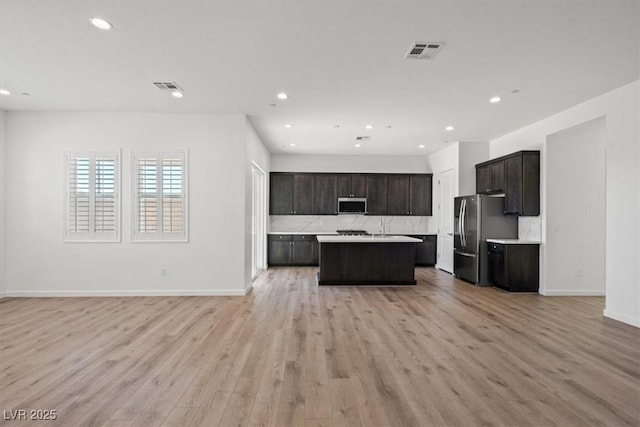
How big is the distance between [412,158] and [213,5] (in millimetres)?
7636

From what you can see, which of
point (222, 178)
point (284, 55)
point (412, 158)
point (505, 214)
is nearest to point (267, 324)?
point (222, 178)

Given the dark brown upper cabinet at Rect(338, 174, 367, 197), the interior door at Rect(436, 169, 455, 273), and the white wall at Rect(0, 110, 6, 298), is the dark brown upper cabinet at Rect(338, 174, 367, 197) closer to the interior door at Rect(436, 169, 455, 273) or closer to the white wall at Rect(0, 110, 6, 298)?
the interior door at Rect(436, 169, 455, 273)

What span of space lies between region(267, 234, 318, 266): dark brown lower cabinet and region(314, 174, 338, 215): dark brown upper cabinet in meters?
0.87

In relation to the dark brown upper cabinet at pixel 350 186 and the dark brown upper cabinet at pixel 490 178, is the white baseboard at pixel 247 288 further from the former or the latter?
the dark brown upper cabinet at pixel 490 178

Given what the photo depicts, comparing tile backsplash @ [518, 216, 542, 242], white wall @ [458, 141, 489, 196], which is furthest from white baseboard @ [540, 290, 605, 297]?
white wall @ [458, 141, 489, 196]

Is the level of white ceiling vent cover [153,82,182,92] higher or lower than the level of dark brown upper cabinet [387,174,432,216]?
higher

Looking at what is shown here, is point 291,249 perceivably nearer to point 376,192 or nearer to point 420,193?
point 376,192

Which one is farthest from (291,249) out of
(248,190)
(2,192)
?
(2,192)

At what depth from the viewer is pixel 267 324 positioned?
13.3 feet

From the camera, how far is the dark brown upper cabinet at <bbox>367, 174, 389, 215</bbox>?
30.4 feet

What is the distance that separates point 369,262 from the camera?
6496mm

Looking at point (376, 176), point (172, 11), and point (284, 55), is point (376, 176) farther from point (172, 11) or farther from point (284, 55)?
point (172, 11)

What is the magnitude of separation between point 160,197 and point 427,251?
6573mm

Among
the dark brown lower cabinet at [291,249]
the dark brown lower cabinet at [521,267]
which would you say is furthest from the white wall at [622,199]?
the dark brown lower cabinet at [291,249]
